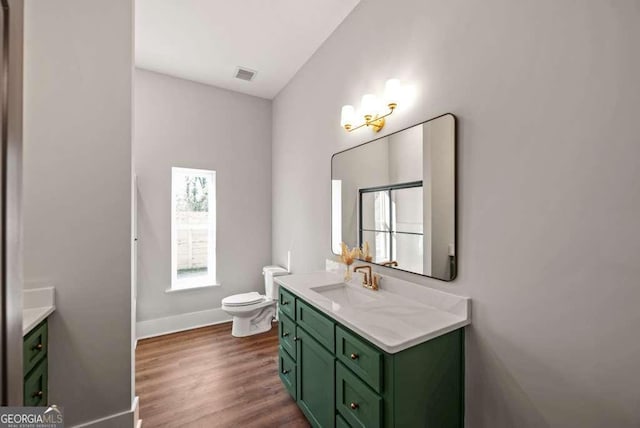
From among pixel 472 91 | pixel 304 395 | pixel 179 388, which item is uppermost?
pixel 472 91

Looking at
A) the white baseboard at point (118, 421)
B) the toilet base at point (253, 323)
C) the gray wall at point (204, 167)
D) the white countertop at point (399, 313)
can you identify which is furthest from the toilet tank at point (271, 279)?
the white baseboard at point (118, 421)

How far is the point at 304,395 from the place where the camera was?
5.74 feet

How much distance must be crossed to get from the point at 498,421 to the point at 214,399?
1830mm

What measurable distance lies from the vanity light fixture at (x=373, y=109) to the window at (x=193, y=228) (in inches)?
82.2

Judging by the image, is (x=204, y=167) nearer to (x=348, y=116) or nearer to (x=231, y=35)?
(x=231, y=35)

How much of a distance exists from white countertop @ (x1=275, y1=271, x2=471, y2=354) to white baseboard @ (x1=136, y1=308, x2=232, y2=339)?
2032mm

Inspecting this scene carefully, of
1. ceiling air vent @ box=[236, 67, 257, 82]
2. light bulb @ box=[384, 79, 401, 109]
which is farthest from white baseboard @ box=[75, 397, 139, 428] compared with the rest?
ceiling air vent @ box=[236, 67, 257, 82]

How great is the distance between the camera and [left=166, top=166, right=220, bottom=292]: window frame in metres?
3.27

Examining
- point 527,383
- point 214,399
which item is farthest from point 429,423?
point 214,399

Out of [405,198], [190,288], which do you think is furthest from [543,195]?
[190,288]

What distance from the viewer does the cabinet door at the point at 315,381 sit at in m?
1.46

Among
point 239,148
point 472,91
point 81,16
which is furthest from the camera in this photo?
point 239,148

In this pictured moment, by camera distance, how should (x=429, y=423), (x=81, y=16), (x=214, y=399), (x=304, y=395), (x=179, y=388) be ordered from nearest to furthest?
(x=429, y=423), (x=81, y=16), (x=304, y=395), (x=214, y=399), (x=179, y=388)

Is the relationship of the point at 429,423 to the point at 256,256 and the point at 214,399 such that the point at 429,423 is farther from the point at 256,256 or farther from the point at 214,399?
the point at 256,256
